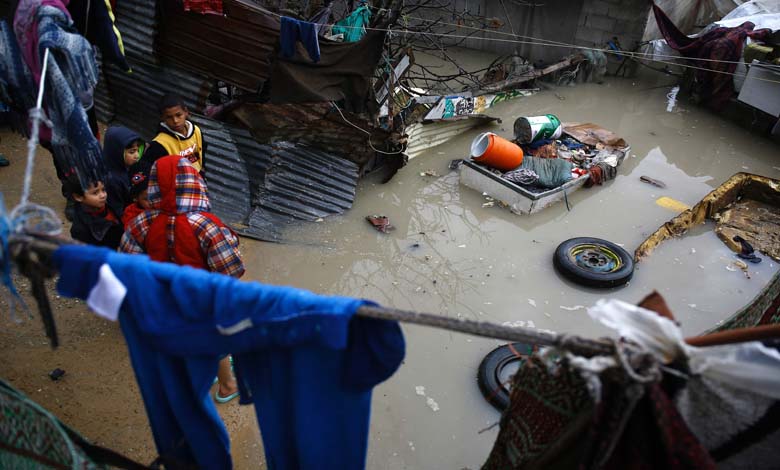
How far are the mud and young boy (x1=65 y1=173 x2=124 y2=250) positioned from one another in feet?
3.37

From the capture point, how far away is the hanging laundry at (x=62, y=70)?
2832 mm

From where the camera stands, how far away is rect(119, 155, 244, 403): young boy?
3018 mm

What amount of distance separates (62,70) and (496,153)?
18.8 ft

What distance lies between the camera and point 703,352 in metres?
1.45

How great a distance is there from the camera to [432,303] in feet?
17.4

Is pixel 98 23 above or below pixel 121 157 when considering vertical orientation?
above

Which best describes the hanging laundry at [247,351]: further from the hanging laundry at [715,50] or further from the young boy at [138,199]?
the hanging laundry at [715,50]

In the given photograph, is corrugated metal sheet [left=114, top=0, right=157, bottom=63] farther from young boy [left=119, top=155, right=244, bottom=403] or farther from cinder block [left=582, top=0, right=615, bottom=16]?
cinder block [left=582, top=0, right=615, bottom=16]

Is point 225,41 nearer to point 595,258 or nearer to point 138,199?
point 138,199

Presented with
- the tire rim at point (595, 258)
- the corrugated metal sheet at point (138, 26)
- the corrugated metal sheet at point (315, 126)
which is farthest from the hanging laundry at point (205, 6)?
the tire rim at point (595, 258)

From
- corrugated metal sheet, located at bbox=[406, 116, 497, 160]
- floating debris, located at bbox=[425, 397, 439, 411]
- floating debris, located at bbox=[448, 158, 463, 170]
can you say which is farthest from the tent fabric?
floating debris, located at bbox=[425, 397, 439, 411]

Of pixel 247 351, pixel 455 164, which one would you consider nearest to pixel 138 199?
pixel 247 351

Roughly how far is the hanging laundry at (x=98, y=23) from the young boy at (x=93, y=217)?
110 cm

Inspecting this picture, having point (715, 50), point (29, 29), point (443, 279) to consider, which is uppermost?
point (29, 29)
